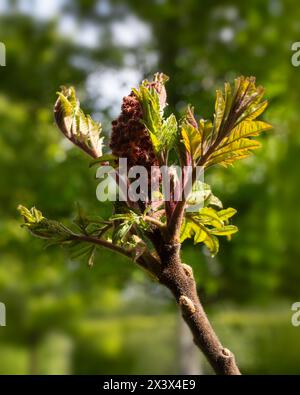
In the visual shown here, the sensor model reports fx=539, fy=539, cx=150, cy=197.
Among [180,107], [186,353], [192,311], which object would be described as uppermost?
[180,107]

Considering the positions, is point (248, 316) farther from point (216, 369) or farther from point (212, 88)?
point (216, 369)

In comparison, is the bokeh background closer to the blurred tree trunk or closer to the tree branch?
the blurred tree trunk

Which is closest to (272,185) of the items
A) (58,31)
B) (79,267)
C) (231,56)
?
(231,56)

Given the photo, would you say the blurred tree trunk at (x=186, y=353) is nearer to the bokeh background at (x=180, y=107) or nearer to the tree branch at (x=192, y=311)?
the bokeh background at (x=180, y=107)

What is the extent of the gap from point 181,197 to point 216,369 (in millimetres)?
123

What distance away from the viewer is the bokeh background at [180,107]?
3068 millimetres

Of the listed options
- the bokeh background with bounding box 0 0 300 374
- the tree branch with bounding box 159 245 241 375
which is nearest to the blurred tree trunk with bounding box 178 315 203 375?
the bokeh background with bounding box 0 0 300 374

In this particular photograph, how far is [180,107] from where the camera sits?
220 centimetres

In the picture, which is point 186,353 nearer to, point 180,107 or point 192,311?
point 180,107

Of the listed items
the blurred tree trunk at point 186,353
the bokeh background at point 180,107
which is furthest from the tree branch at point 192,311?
the blurred tree trunk at point 186,353

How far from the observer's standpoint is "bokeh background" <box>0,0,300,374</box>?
121 inches

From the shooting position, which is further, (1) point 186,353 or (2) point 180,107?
(1) point 186,353

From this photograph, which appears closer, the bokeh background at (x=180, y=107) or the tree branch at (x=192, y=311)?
the tree branch at (x=192, y=311)

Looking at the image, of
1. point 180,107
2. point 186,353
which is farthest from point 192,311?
point 186,353
